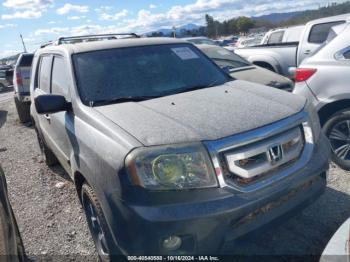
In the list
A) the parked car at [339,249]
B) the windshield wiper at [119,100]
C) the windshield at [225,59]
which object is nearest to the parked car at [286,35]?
the windshield at [225,59]

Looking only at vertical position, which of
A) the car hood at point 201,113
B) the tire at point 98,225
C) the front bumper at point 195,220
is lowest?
the tire at point 98,225

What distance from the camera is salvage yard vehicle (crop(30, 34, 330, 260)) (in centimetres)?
216

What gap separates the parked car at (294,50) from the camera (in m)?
8.55

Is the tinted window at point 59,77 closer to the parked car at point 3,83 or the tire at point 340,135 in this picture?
the tire at point 340,135

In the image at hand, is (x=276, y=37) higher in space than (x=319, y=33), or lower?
lower

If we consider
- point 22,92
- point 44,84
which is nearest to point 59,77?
point 44,84

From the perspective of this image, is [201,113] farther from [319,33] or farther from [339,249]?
[319,33]

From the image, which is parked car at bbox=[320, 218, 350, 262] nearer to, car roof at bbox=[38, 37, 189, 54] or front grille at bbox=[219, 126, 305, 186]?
front grille at bbox=[219, 126, 305, 186]

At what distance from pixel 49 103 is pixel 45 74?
1688mm

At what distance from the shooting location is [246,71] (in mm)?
6688

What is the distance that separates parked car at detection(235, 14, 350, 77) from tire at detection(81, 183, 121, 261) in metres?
6.91

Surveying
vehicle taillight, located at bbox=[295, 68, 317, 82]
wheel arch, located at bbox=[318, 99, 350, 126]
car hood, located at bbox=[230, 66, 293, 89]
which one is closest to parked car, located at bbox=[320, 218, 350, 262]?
wheel arch, located at bbox=[318, 99, 350, 126]

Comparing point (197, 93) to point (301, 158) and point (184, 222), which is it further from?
point (184, 222)

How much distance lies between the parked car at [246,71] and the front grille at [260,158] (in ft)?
10.9
